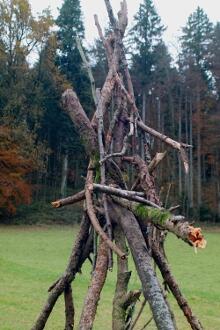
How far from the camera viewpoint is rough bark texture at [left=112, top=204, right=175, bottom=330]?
15.6ft

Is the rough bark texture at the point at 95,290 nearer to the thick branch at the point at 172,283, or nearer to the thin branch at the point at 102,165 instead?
the thin branch at the point at 102,165

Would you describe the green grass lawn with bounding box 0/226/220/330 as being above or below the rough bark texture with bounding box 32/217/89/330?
below

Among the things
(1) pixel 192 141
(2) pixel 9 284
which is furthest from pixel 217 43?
Answer: (2) pixel 9 284

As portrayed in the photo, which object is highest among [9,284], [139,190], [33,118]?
[33,118]

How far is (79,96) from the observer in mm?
46844

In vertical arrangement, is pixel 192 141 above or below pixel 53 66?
below

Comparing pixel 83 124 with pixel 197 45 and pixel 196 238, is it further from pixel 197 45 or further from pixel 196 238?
pixel 197 45

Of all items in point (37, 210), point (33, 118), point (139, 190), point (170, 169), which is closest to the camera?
point (139, 190)

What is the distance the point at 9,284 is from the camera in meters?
13.8

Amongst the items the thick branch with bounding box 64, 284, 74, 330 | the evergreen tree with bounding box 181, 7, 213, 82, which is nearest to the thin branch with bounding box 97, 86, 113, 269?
the thick branch with bounding box 64, 284, 74, 330

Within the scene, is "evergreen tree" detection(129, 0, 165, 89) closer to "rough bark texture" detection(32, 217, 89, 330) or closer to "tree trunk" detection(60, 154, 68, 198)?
"tree trunk" detection(60, 154, 68, 198)

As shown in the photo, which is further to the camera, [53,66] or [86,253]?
[53,66]

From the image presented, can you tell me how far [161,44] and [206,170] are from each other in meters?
11.2

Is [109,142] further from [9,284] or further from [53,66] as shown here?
[53,66]
